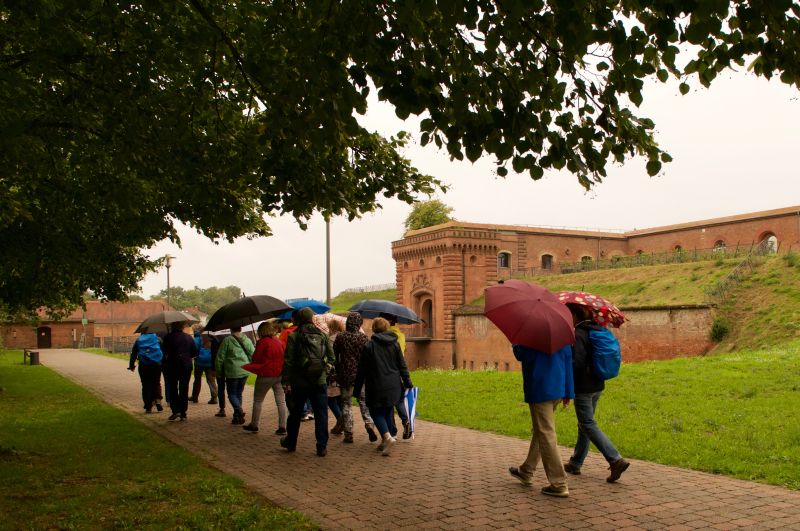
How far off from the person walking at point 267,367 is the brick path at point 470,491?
0.74 meters

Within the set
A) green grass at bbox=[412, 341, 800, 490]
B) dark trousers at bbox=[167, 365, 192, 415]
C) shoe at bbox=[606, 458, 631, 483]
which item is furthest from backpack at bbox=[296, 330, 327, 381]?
dark trousers at bbox=[167, 365, 192, 415]

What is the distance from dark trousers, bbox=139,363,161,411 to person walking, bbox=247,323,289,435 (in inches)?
151

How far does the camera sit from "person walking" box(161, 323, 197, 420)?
1255cm

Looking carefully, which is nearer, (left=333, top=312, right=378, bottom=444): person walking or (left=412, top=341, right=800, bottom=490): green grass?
(left=412, top=341, right=800, bottom=490): green grass

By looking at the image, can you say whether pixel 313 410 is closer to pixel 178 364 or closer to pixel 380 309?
pixel 380 309

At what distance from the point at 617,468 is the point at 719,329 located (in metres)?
22.2

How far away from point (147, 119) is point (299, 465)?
15.0 ft

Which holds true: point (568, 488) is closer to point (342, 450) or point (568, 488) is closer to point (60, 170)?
point (342, 450)

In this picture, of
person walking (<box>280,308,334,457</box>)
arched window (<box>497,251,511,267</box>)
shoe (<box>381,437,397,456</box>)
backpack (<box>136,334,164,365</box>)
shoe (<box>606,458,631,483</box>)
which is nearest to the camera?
shoe (<box>606,458,631,483</box>)

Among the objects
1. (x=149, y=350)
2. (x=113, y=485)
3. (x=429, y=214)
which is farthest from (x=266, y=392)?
(x=429, y=214)

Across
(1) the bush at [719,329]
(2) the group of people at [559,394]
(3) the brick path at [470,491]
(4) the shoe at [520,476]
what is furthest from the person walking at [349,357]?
(1) the bush at [719,329]

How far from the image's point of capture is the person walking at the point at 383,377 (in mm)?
8992

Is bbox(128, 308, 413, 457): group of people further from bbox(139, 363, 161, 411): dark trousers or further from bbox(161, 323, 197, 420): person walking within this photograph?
bbox(139, 363, 161, 411): dark trousers

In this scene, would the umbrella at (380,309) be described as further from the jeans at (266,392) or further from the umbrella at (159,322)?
the umbrella at (159,322)
